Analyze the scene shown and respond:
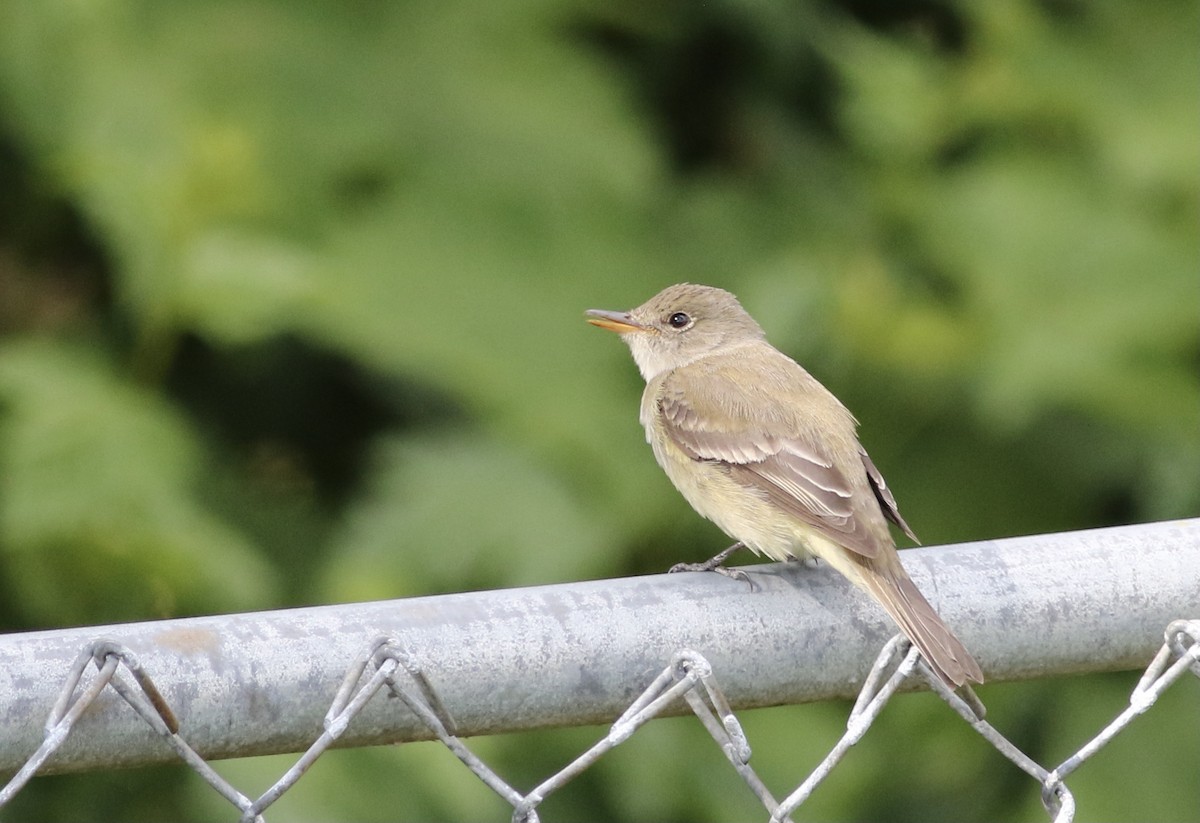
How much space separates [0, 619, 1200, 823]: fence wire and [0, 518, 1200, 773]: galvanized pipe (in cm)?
2

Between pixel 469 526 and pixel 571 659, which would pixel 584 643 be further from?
pixel 469 526

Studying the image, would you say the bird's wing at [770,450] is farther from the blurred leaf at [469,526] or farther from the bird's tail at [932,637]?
the bird's tail at [932,637]

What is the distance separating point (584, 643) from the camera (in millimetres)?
1957

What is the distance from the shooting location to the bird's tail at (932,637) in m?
2.21

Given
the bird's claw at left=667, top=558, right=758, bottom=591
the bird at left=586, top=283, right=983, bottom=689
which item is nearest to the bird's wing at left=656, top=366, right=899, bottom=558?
the bird at left=586, top=283, right=983, bottom=689

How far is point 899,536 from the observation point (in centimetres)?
657

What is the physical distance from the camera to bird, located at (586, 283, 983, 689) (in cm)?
365

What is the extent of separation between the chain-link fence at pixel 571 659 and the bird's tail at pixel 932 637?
0.9 inches

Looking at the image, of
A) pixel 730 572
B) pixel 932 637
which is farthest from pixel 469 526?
pixel 932 637

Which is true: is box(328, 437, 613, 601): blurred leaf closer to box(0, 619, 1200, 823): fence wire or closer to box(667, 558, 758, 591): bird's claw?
box(667, 558, 758, 591): bird's claw

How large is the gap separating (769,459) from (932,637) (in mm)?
1712

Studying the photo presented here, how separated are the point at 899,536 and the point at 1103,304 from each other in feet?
6.22

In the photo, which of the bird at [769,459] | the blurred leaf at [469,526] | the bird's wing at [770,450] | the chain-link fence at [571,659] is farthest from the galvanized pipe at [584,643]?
the blurred leaf at [469,526]

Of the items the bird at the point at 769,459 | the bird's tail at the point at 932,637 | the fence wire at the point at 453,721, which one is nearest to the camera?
the fence wire at the point at 453,721
